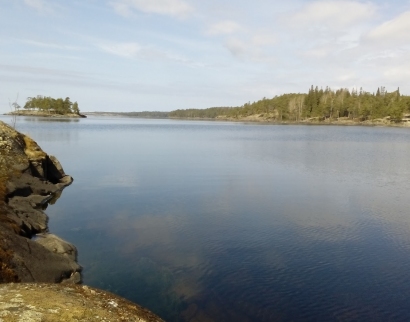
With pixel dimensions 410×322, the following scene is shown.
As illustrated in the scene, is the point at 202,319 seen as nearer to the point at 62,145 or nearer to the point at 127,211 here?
the point at 127,211

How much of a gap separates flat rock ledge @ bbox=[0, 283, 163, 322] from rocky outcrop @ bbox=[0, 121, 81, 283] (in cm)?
469

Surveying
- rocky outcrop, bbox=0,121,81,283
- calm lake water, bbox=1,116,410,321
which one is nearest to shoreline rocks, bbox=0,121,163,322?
rocky outcrop, bbox=0,121,81,283

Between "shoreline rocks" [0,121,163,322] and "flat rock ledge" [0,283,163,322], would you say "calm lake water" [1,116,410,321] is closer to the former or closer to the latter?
"shoreline rocks" [0,121,163,322]

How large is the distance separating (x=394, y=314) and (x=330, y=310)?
2.51 m

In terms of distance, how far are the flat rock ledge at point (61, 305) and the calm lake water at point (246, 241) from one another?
512 cm

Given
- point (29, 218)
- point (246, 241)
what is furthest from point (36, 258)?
point (246, 241)

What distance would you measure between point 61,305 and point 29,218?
16419 millimetres

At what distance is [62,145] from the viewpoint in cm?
7019

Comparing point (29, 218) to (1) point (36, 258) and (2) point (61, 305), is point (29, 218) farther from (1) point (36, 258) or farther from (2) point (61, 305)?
(2) point (61, 305)

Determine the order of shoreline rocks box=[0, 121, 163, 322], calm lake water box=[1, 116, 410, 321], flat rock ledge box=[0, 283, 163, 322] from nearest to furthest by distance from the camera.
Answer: flat rock ledge box=[0, 283, 163, 322], shoreline rocks box=[0, 121, 163, 322], calm lake water box=[1, 116, 410, 321]

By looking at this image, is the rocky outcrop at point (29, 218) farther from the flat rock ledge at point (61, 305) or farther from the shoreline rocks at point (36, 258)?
the flat rock ledge at point (61, 305)

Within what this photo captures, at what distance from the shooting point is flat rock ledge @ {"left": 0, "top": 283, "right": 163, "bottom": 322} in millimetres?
7398

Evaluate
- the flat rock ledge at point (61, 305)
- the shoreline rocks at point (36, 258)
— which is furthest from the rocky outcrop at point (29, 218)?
the flat rock ledge at point (61, 305)

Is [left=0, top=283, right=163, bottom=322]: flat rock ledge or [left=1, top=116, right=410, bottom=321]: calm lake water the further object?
[left=1, top=116, right=410, bottom=321]: calm lake water
